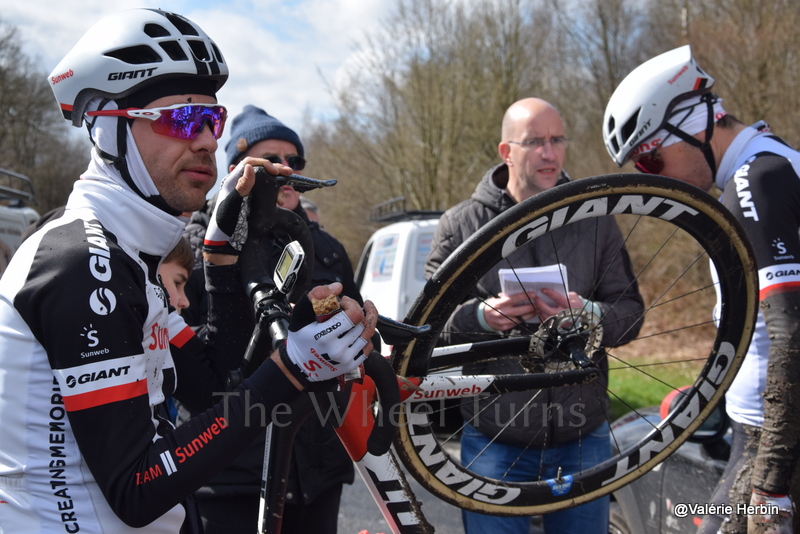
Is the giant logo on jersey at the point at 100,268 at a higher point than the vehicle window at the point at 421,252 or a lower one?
lower

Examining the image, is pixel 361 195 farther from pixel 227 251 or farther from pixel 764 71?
pixel 227 251

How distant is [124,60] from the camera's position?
1.66 metres

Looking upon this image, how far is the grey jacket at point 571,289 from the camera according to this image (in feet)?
8.25

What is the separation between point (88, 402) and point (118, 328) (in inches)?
6.2

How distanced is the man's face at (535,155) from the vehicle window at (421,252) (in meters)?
4.20

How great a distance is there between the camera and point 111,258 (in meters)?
1.44

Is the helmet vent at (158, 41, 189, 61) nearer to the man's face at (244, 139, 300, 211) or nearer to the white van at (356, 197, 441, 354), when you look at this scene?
the man's face at (244, 139, 300, 211)

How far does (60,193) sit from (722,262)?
3628 centimetres

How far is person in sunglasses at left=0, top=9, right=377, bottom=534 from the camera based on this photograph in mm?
1357

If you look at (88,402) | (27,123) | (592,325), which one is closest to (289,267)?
(88,402)

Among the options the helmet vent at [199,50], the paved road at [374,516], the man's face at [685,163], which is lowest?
the paved road at [374,516]

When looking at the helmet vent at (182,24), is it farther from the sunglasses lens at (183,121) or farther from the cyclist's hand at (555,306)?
the cyclist's hand at (555,306)

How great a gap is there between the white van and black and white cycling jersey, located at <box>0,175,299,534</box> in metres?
5.31

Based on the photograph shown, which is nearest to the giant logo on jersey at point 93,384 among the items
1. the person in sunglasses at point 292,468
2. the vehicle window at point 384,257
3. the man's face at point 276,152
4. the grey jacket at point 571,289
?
the person in sunglasses at point 292,468
